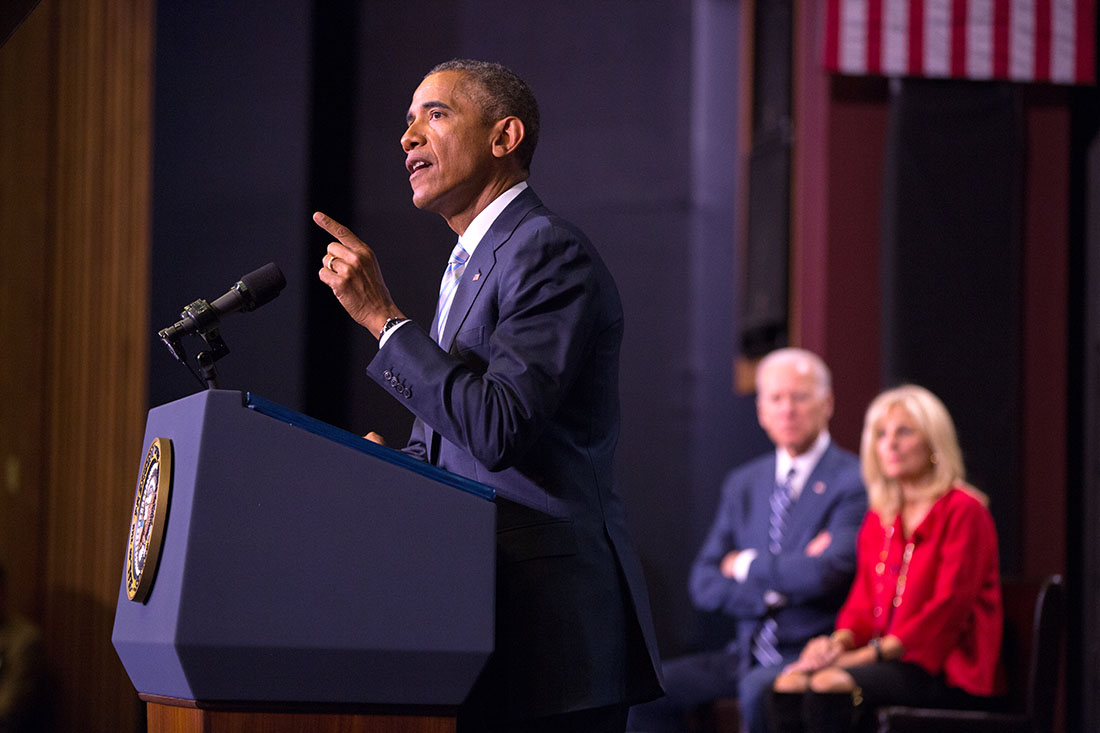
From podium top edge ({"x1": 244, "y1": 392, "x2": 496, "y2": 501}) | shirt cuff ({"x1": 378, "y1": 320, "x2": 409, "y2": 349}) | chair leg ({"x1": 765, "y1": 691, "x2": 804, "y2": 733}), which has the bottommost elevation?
chair leg ({"x1": 765, "y1": 691, "x2": 804, "y2": 733})

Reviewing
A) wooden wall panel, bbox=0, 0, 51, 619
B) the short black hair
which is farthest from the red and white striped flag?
the short black hair

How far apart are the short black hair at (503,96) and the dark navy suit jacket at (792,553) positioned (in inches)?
95.3

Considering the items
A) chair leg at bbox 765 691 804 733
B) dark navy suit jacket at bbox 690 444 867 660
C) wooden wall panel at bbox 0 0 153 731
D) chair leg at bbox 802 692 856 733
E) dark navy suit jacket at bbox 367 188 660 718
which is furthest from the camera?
wooden wall panel at bbox 0 0 153 731

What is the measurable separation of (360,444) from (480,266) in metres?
0.35

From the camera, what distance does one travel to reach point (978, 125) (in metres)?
5.07

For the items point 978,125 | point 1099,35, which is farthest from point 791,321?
point 1099,35

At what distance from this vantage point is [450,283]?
1.68 metres

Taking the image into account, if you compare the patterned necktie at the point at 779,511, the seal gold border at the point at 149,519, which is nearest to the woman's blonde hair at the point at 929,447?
the patterned necktie at the point at 779,511

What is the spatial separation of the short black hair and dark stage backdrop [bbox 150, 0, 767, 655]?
2.30 metres

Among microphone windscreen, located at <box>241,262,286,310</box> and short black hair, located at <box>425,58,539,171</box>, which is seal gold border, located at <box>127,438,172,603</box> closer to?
microphone windscreen, located at <box>241,262,286,310</box>

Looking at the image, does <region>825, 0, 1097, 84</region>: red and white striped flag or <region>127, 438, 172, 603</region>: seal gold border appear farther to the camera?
<region>825, 0, 1097, 84</region>: red and white striped flag

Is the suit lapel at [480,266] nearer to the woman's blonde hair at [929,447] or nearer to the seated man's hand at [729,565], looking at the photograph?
the woman's blonde hair at [929,447]

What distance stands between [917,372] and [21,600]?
12.0ft

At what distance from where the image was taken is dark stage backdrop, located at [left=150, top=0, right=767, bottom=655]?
4.34 metres
